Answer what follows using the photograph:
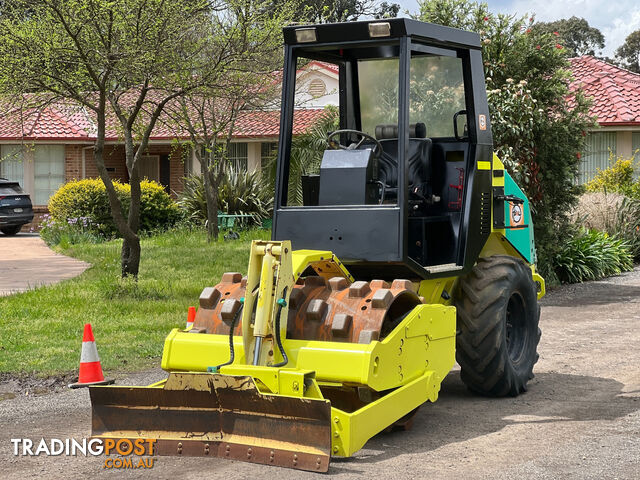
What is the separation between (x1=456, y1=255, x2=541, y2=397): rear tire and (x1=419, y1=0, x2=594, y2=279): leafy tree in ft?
23.9

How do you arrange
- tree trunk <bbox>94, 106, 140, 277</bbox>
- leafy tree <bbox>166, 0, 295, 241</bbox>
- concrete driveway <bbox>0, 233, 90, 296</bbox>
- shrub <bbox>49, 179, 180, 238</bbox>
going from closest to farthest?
tree trunk <bbox>94, 106, 140, 277</bbox>
leafy tree <bbox>166, 0, 295, 241</bbox>
concrete driveway <bbox>0, 233, 90, 296</bbox>
shrub <bbox>49, 179, 180, 238</bbox>

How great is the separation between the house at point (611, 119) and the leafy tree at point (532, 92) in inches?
380

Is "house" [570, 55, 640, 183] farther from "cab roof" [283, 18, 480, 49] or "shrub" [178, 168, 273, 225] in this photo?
"cab roof" [283, 18, 480, 49]

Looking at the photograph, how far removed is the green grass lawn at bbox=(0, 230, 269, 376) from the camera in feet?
31.2

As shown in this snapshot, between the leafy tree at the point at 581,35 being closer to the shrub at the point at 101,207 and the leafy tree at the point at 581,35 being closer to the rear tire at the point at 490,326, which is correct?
the shrub at the point at 101,207

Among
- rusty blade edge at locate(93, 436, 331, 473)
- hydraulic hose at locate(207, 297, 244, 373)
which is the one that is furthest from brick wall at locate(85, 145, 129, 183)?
rusty blade edge at locate(93, 436, 331, 473)

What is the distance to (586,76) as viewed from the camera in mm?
28859

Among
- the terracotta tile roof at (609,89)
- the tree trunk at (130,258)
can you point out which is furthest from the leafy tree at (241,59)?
the terracotta tile roof at (609,89)

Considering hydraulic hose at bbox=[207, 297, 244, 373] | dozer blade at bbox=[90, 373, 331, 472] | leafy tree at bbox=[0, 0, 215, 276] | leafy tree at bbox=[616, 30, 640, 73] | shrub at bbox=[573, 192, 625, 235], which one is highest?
leafy tree at bbox=[616, 30, 640, 73]

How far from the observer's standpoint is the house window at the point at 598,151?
26297mm

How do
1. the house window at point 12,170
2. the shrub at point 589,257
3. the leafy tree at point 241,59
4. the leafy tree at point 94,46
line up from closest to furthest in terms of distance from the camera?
the leafy tree at point 94,46 < the leafy tree at point 241,59 < the shrub at point 589,257 < the house window at point 12,170

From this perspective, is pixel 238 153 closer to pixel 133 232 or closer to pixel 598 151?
pixel 598 151

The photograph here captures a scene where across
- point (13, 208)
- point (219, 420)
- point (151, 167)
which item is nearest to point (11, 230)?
point (13, 208)

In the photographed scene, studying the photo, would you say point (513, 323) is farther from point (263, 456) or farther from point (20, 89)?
point (20, 89)
